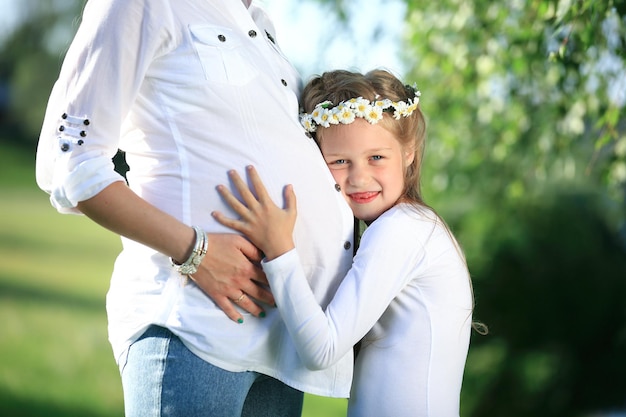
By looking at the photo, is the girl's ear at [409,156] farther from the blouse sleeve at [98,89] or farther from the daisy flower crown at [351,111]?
the blouse sleeve at [98,89]

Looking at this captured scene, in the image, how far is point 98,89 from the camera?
1586 mm

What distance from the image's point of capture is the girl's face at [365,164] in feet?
6.37

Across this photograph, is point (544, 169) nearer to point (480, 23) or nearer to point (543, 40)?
point (480, 23)

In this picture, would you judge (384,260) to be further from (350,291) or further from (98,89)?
(98,89)

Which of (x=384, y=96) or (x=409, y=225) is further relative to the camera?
(x=384, y=96)

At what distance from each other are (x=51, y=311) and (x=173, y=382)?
1037 cm

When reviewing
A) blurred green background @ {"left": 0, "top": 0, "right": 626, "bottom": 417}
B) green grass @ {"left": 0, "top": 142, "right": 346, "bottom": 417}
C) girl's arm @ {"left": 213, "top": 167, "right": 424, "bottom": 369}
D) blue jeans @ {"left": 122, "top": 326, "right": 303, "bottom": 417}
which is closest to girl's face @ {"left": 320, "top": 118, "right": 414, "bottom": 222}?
girl's arm @ {"left": 213, "top": 167, "right": 424, "bottom": 369}

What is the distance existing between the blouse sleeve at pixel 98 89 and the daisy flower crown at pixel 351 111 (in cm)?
41

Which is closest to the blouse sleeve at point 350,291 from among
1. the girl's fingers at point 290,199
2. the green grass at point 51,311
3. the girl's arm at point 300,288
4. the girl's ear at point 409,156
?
the girl's arm at point 300,288

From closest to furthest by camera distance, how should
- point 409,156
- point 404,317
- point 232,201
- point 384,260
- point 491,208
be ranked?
point 232,201, point 384,260, point 404,317, point 409,156, point 491,208

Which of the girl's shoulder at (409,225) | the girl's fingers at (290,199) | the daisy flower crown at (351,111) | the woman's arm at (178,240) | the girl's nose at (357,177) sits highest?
the daisy flower crown at (351,111)

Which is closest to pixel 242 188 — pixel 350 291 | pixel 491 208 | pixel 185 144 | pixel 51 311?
pixel 185 144

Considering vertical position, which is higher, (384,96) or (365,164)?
(384,96)

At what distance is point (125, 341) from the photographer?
1.72 metres
